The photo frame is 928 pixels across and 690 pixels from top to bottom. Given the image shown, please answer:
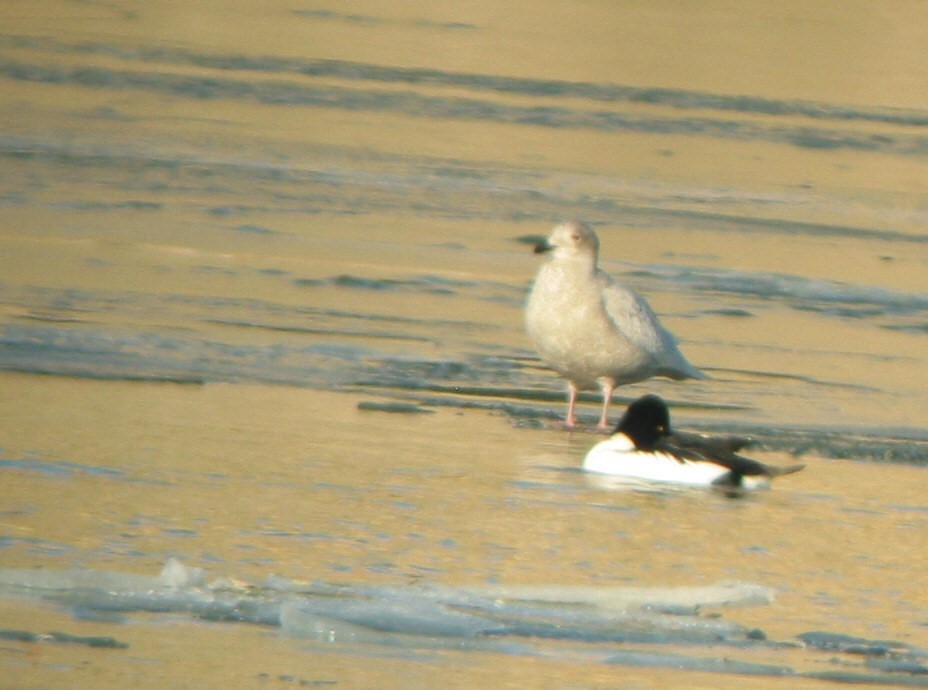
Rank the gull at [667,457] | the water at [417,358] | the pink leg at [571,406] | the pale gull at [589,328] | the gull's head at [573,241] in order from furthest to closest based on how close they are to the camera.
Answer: the gull's head at [573,241]
the pale gull at [589,328]
the pink leg at [571,406]
the gull at [667,457]
the water at [417,358]

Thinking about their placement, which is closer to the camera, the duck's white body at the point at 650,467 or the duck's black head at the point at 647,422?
the duck's white body at the point at 650,467

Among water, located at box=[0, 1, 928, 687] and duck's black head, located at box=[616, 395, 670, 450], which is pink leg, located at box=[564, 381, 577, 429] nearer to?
water, located at box=[0, 1, 928, 687]

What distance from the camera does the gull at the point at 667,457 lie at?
875cm

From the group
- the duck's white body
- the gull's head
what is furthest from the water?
the gull's head

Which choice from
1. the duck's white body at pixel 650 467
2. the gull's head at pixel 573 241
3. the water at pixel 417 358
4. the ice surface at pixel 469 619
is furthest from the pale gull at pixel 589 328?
the ice surface at pixel 469 619

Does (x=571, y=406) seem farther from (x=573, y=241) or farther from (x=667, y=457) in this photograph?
(x=667, y=457)

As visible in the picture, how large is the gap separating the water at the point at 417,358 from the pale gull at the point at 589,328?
0.30 metres

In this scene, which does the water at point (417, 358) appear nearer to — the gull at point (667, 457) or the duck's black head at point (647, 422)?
the gull at point (667, 457)

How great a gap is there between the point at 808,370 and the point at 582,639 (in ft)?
17.3

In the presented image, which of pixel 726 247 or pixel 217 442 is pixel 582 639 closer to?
A: pixel 217 442

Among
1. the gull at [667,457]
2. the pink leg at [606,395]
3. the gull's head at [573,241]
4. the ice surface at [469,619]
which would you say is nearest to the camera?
the ice surface at [469,619]

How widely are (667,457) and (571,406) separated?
1.18 m

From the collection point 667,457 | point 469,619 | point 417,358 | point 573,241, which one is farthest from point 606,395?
point 469,619

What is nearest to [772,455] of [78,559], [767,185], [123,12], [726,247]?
[78,559]
